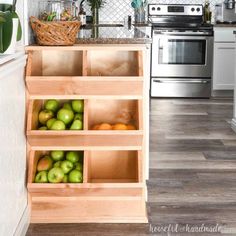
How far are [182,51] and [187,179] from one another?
12.0 feet

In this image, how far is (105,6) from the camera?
7.32 m

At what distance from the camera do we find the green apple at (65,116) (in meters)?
2.69

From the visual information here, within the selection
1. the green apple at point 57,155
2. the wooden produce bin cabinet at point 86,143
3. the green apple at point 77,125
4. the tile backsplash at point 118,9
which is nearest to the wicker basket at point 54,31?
the wooden produce bin cabinet at point 86,143

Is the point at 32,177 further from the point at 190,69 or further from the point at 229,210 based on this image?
the point at 190,69

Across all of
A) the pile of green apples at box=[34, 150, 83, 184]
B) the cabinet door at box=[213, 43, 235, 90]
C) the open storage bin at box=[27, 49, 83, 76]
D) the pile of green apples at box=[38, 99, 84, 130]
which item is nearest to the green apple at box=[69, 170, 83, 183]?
the pile of green apples at box=[34, 150, 83, 184]

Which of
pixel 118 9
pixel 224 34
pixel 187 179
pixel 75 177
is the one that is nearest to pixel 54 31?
pixel 75 177

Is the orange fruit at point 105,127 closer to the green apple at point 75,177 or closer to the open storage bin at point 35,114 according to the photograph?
the open storage bin at point 35,114

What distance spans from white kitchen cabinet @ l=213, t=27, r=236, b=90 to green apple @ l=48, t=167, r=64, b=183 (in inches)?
183

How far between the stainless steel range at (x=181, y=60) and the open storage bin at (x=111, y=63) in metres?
3.97

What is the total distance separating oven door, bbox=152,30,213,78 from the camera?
268 inches

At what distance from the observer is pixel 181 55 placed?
6875 mm

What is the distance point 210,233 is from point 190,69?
4.51 metres

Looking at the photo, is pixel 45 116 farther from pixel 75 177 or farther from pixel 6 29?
pixel 6 29

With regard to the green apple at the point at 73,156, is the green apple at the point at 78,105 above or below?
above
